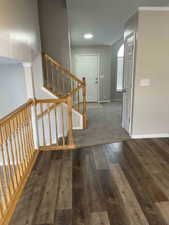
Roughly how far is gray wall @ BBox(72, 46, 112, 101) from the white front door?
0.17 m

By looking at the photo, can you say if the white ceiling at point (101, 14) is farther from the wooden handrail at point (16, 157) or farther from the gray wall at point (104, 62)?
the wooden handrail at point (16, 157)

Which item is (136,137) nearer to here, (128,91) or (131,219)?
(128,91)

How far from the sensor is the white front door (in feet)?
21.7

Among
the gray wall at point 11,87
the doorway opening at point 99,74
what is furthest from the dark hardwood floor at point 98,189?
the doorway opening at point 99,74

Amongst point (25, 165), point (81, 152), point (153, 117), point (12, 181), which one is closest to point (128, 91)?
point (153, 117)

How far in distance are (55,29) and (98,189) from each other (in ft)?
12.4

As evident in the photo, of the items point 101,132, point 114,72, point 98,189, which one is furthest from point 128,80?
point 114,72

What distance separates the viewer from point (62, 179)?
2125 mm

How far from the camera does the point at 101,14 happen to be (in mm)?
3525

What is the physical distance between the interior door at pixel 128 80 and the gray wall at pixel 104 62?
330 cm

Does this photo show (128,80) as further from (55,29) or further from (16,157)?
(16,157)

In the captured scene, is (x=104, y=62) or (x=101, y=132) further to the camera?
(x=104, y=62)

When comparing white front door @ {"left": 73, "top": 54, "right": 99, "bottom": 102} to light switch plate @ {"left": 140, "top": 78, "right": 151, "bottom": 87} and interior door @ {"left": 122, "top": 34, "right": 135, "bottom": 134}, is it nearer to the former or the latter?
interior door @ {"left": 122, "top": 34, "right": 135, "bottom": 134}

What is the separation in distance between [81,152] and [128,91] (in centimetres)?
163
